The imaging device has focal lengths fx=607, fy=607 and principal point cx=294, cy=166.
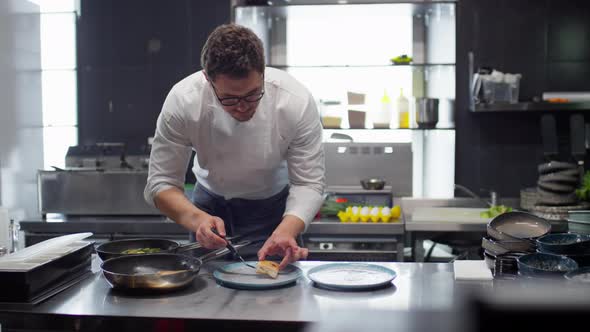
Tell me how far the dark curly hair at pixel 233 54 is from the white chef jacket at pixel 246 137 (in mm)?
368

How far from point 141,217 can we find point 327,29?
195 centimetres

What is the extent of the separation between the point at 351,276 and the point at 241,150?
746 mm

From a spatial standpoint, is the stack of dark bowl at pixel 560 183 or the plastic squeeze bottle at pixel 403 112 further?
the plastic squeeze bottle at pixel 403 112

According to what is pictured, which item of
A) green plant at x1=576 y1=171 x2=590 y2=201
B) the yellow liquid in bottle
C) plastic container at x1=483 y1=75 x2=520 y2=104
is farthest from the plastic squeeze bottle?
green plant at x1=576 y1=171 x2=590 y2=201

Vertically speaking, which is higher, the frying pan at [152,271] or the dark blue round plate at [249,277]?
the frying pan at [152,271]

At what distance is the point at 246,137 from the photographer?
7.68 feet

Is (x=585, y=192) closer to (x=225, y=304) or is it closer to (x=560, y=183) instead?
(x=560, y=183)

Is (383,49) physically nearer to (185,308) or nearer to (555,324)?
(185,308)

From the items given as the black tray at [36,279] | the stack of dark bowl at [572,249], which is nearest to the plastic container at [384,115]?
the stack of dark bowl at [572,249]

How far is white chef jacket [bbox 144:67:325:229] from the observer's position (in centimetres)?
225

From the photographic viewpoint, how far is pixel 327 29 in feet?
14.9

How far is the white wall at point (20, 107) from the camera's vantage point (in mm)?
4121

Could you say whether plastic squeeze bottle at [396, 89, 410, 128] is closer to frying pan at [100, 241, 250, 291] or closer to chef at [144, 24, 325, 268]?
chef at [144, 24, 325, 268]

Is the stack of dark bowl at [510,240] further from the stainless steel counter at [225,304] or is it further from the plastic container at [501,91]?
the plastic container at [501,91]
